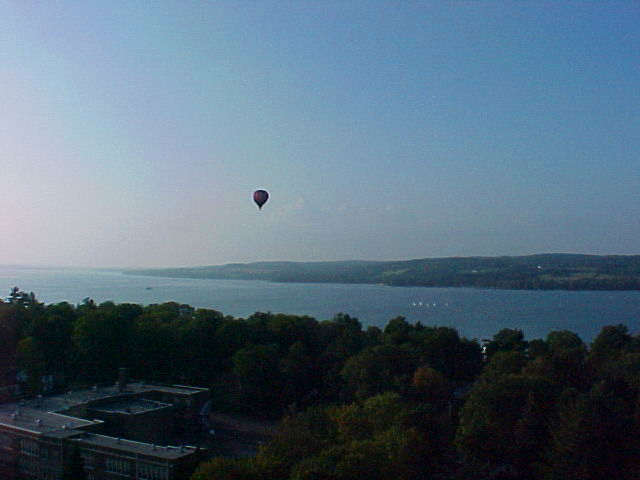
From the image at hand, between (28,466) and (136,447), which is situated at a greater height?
(136,447)

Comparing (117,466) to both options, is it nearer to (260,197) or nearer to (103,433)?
(103,433)

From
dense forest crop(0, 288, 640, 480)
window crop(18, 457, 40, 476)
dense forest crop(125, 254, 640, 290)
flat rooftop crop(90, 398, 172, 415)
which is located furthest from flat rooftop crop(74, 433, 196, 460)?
dense forest crop(125, 254, 640, 290)

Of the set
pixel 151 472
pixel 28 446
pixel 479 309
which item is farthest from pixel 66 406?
pixel 479 309

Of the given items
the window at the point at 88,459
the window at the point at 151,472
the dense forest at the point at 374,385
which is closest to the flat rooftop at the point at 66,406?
the window at the point at 88,459

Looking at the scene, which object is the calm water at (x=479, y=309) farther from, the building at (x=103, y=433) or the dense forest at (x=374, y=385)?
the building at (x=103, y=433)

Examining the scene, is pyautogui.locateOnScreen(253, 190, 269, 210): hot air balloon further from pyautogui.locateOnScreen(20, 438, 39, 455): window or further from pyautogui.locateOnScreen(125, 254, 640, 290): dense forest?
pyautogui.locateOnScreen(125, 254, 640, 290): dense forest
